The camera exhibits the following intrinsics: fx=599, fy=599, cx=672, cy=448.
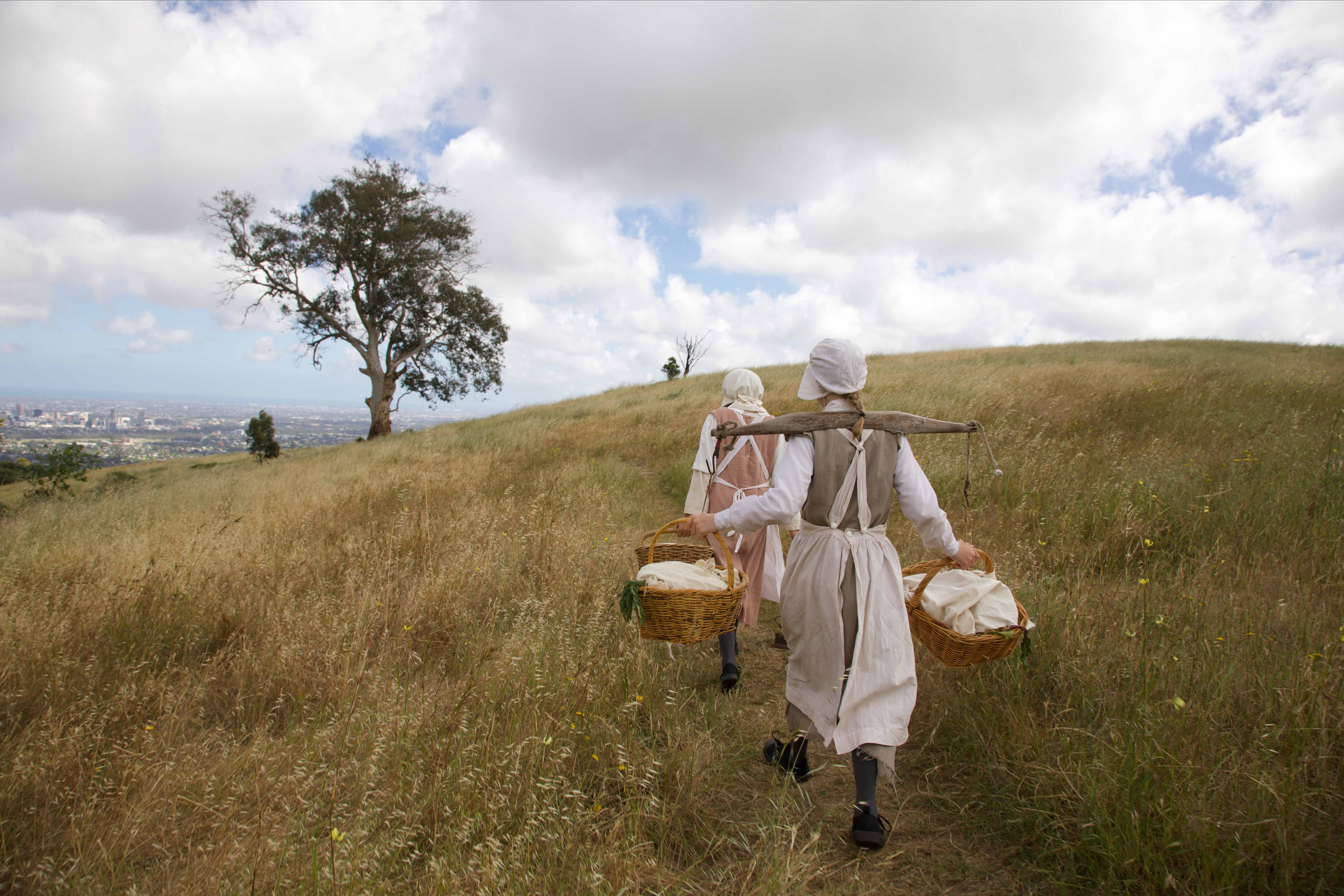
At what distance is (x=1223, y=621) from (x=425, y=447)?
572 inches

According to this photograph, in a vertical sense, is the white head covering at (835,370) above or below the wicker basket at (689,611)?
above

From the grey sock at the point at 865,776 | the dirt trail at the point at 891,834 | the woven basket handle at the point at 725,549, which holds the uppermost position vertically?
the woven basket handle at the point at 725,549

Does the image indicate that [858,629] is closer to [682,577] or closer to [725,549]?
[725,549]

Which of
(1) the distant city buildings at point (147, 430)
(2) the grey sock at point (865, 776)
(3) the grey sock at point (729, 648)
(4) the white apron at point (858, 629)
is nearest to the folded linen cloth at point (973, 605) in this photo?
(4) the white apron at point (858, 629)

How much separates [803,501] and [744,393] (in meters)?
1.85

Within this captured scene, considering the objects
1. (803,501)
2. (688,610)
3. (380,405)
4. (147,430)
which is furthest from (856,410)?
(147,430)

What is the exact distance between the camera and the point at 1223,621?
3.40 metres

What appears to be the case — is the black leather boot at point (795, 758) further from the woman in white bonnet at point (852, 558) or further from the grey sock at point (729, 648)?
the grey sock at point (729, 648)

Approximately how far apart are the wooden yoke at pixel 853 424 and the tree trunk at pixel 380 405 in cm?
2351

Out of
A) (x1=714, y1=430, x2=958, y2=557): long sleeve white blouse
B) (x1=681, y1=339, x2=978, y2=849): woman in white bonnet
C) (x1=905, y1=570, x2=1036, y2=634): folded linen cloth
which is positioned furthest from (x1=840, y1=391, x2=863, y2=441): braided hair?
(x1=905, y1=570, x2=1036, y2=634): folded linen cloth

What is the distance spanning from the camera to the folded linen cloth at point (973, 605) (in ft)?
9.40

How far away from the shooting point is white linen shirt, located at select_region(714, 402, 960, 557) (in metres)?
2.74

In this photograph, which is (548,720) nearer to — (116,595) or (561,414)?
(116,595)

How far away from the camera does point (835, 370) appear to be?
9.36 ft
